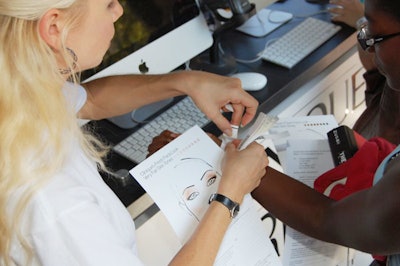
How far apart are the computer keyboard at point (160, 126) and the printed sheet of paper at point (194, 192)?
24cm

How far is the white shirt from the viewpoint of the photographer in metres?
0.74

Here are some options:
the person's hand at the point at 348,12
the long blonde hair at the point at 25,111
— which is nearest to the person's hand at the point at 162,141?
the long blonde hair at the point at 25,111

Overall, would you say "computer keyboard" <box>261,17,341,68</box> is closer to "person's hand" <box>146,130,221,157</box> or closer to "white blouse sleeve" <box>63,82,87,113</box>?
"person's hand" <box>146,130,221,157</box>

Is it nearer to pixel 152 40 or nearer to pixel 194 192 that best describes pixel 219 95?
pixel 194 192

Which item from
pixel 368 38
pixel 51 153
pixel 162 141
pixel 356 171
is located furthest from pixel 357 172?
pixel 51 153

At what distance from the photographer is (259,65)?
1.64m

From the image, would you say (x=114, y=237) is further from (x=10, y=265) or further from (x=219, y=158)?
(x=219, y=158)

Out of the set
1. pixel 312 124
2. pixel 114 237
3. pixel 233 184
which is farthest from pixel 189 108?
pixel 114 237

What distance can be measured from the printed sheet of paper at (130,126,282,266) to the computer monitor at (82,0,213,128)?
0.37 metres

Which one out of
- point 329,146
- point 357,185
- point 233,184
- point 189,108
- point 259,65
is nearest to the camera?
point 233,184

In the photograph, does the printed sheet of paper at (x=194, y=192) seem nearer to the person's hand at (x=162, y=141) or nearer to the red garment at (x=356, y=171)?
the person's hand at (x=162, y=141)

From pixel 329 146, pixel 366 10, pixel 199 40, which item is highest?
pixel 366 10

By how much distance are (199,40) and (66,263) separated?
931 mm

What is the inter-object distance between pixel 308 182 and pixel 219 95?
13.3 inches
